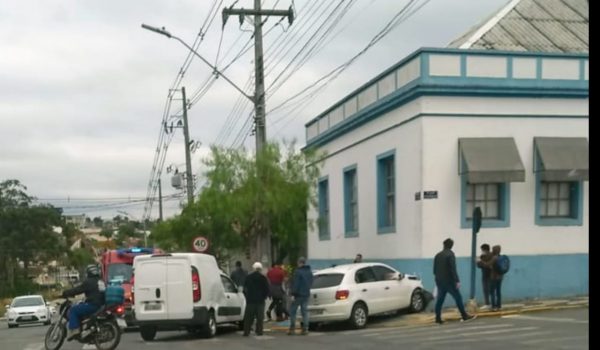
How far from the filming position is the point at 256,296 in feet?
67.4

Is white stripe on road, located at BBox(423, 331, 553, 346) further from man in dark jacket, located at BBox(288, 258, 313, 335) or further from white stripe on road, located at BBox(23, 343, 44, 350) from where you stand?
white stripe on road, located at BBox(23, 343, 44, 350)

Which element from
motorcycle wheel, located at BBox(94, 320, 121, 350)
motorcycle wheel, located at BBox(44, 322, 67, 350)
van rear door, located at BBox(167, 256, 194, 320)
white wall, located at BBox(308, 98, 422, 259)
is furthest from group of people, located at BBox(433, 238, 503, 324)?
motorcycle wheel, located at BBox(44, 322, 67, 350)

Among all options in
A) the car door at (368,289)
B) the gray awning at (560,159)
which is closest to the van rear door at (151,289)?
the car door at (368,289)

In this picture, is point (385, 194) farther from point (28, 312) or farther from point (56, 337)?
point (28, 312)

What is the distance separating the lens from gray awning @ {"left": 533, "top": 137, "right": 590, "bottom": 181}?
968 inches

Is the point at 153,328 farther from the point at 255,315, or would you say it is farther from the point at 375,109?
the point at 375,109

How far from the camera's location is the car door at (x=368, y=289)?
21.1m

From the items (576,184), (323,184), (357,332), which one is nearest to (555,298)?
(576,184)

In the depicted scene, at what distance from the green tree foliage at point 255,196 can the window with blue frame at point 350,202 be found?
63.4 inches

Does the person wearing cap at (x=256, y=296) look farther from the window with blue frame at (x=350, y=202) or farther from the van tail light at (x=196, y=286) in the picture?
the window with blue frame at (x=350, y=202)

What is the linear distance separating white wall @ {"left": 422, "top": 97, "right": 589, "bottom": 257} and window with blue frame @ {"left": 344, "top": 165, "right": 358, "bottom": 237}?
7278 mm

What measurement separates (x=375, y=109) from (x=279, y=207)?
5413 mm

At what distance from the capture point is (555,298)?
2497cm

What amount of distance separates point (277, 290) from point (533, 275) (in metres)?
7.07
